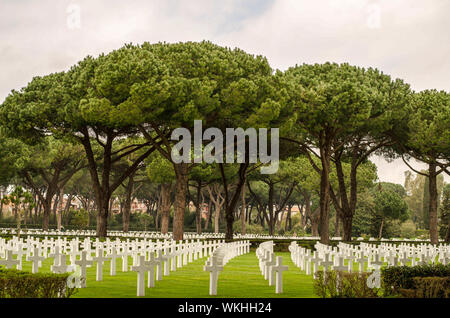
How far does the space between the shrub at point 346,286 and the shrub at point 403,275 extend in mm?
287

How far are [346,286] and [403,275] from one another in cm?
114

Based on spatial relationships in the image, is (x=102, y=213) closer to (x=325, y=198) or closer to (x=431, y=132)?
(x=325, y=198)

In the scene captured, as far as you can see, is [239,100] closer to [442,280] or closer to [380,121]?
[380,121]

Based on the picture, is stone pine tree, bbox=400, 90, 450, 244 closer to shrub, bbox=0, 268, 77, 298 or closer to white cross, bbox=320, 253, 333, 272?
white cross, bbox=320, 253, 333, 272

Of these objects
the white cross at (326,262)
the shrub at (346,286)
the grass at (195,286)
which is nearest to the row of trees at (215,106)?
the grass at (195,286)

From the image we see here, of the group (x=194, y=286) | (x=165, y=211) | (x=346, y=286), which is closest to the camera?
(x=346, y=286)

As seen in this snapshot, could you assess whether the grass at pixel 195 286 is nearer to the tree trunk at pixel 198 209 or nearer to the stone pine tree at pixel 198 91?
the stone pine tree at pixel 198 91

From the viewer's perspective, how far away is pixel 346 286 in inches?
425

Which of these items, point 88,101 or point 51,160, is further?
point 51,160

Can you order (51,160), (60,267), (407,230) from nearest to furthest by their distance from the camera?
(60,267)
(51,160)
(407,230)

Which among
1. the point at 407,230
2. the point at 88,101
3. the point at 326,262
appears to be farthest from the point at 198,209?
the point at 326,262

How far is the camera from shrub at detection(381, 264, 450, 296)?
35.8ft

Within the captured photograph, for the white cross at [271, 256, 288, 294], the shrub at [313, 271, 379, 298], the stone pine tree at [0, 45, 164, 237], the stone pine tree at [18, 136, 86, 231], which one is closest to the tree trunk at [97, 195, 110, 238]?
the stone pine tree at [0, 45, 164, 237]

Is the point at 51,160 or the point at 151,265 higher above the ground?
the point at 51,160
